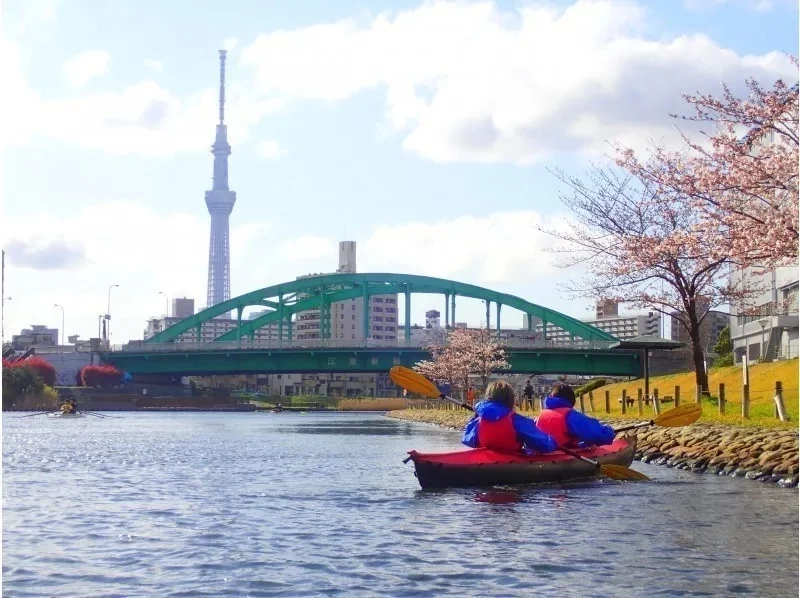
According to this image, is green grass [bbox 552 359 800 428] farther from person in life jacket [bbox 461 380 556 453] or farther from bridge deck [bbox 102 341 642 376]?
bridge deck [bbox 102 341 642 376]

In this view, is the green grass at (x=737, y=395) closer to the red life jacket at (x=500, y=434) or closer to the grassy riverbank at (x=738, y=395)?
the grassy riverbank at (x=738, y=395)

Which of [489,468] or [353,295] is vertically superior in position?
[353,295]

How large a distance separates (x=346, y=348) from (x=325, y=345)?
22.1ft

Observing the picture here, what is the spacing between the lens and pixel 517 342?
9262 cm

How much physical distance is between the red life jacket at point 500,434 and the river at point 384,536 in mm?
805

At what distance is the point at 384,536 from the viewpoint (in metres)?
14.8

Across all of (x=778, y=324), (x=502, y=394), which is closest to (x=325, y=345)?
(x=778, y=324)

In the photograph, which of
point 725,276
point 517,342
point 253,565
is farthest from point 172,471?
point 517,342

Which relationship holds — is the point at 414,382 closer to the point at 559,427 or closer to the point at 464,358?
the point at 559,427

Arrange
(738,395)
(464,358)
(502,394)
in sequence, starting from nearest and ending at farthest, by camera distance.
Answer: (502,394) → (738,395) → (464,358)

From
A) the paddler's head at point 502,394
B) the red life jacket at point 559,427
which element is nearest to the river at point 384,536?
the red life jacket at point 559,427

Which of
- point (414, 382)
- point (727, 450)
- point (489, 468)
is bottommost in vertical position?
point (489, 468)

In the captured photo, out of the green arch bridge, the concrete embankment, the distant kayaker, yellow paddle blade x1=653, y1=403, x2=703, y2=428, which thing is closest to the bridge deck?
the green arch bridge

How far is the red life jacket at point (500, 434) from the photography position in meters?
20.5
